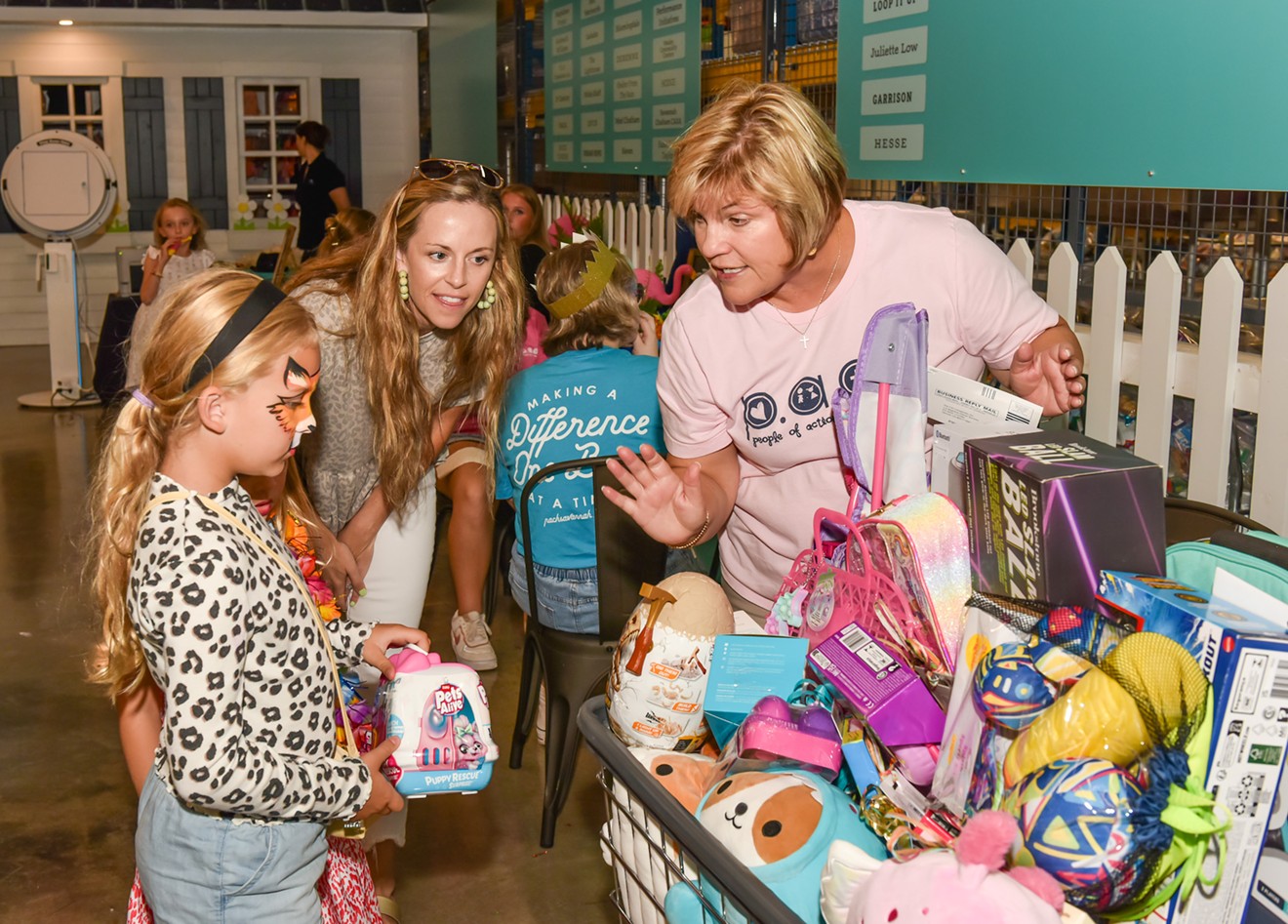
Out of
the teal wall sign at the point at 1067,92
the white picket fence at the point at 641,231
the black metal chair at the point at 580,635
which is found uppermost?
the teal wall sign at the point at 1067,92

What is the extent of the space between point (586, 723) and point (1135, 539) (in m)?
0.60

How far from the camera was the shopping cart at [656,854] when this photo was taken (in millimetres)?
998

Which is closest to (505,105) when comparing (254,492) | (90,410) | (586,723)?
(90,410)

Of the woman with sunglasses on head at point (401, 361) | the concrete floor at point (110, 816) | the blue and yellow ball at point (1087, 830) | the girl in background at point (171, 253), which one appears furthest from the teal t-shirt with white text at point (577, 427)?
the girl in background at point (171, 253)

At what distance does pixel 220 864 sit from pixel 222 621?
15.2 inches

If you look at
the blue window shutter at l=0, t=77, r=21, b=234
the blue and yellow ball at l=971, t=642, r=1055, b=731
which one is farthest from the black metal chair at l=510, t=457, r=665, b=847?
the blue window shutter at l=0, t=77, r=21, b=234

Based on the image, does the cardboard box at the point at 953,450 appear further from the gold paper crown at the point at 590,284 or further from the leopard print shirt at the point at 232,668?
the gold paper crown at the point at 590,284

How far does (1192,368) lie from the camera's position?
264 cm

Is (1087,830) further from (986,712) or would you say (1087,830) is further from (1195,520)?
(1195,520)

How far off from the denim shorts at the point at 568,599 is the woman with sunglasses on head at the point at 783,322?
45.2 inches

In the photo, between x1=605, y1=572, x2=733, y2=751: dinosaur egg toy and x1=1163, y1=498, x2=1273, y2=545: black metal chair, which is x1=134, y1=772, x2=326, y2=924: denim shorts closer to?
x1=605, y1=572, x2=733, y2=751: dinosaur egg toy

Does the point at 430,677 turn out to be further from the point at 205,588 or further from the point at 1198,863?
the point at 1198,863

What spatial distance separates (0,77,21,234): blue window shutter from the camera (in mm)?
12141

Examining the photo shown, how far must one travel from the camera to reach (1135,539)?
41.6 inches
